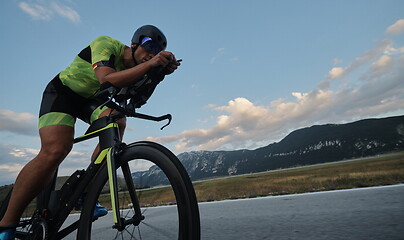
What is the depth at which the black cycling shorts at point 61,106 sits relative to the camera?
2.43 m

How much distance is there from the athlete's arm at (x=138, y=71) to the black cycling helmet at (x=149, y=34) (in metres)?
0.62

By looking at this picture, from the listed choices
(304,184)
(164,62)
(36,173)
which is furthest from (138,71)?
(304,184)

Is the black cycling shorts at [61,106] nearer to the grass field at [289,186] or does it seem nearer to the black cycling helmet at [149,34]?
the black cycling helmet at [149,34]

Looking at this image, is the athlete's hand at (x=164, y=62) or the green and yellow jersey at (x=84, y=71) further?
the green and yellow jersey at (x=84, y=71)

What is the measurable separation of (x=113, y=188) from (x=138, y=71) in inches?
35.8

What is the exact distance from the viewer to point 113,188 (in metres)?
1.96

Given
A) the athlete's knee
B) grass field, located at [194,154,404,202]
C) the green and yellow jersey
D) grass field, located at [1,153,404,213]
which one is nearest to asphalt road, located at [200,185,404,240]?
grass field, located at [1,153,404,213]

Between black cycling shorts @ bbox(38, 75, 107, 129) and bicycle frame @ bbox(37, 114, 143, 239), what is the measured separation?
1.07ft

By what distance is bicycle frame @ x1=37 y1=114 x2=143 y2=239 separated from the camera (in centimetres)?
200

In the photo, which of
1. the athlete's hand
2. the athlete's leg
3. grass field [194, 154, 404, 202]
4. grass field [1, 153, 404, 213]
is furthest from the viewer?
grass field [194, 154, 404, 202]

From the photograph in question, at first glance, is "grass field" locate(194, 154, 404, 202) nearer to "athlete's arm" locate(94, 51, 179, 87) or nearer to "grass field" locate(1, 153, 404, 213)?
"grass field" locate(1, 153, 404, 213)

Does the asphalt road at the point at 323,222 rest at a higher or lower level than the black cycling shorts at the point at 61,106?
lower

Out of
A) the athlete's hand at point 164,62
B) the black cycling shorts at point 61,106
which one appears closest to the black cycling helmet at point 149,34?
the athlete's hand at point 164,62

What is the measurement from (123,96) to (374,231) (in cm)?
232
